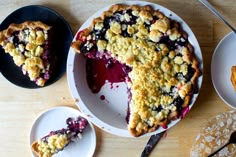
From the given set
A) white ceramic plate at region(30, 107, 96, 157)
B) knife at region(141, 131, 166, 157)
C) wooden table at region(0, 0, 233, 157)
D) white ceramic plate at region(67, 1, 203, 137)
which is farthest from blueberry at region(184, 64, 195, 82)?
white ceramic plate at region(30, 107, 96, 157)

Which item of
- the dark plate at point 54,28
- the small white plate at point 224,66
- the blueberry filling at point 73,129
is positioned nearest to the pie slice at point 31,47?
the dark plate at point 54,28

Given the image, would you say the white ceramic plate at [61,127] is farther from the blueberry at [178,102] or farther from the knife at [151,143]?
the blueberry at [178,102]

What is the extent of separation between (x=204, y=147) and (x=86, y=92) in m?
0.46

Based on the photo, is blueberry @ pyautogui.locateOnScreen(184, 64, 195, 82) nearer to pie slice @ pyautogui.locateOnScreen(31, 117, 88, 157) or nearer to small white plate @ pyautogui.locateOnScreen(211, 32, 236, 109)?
small white plate @ pyautogui.locateOnScreen(211, 32, 236, 109)

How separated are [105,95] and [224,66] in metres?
0.43

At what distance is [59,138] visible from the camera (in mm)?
1628

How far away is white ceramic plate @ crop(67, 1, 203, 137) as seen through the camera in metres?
1.54

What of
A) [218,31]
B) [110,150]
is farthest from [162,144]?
[218,31]

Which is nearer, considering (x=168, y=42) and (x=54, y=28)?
(x=168, y=42)

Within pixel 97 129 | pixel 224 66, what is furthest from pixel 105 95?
pixel 224 66

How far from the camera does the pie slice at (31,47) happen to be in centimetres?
161

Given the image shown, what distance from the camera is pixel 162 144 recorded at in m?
1.66

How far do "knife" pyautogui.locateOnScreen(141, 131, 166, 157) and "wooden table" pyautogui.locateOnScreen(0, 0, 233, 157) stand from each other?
20 mm

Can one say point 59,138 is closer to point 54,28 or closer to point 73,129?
point 73,129
